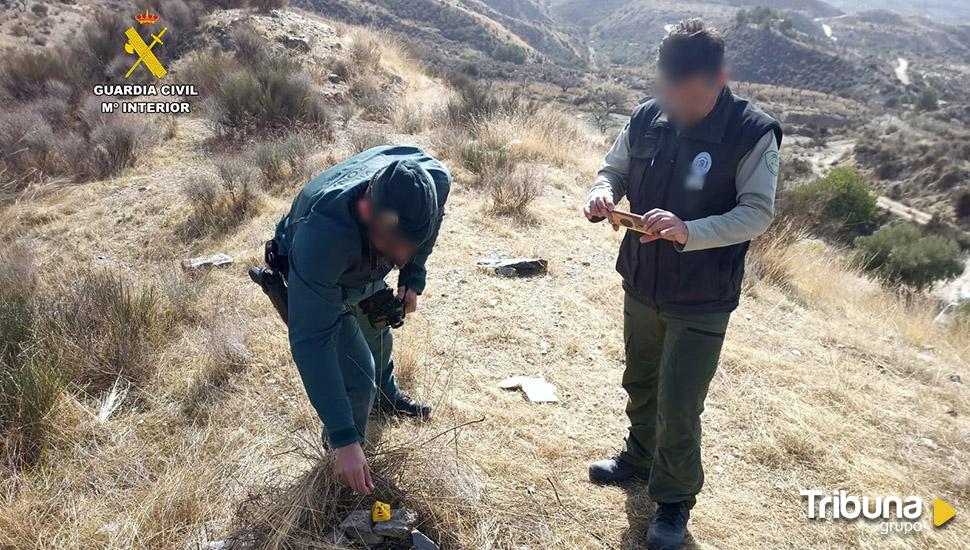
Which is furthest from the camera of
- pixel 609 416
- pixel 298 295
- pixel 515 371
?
pixel 515 371

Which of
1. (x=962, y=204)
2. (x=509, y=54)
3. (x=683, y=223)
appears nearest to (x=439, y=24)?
(x=509, y=54)

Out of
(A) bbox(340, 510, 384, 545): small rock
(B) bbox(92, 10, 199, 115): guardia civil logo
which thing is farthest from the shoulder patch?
(B) bbox(92, 10, 199, 115): guardia civil logo

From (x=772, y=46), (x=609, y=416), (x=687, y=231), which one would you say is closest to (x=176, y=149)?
(x=609, y=416)

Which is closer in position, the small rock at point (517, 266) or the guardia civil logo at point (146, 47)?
the small rock at point (517, 266)

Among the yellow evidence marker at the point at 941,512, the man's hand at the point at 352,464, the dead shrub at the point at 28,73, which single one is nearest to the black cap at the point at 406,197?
the man's hand at the point at 352,464

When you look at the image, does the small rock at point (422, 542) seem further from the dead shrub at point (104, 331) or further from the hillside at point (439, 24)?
the hillside at point (439, 24)

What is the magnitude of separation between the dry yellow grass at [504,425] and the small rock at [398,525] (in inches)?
3.6

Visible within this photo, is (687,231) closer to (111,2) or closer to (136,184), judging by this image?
(136,184)

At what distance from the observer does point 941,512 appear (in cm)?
246

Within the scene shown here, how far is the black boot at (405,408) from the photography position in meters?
2.75

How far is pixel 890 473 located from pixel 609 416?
4.55 feet

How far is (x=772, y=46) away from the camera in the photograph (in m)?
59.2

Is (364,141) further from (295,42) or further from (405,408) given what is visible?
(295,42)

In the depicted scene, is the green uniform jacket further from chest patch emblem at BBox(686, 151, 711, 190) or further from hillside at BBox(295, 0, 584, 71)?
hillside at BBox(295, 0, 584, 71)
